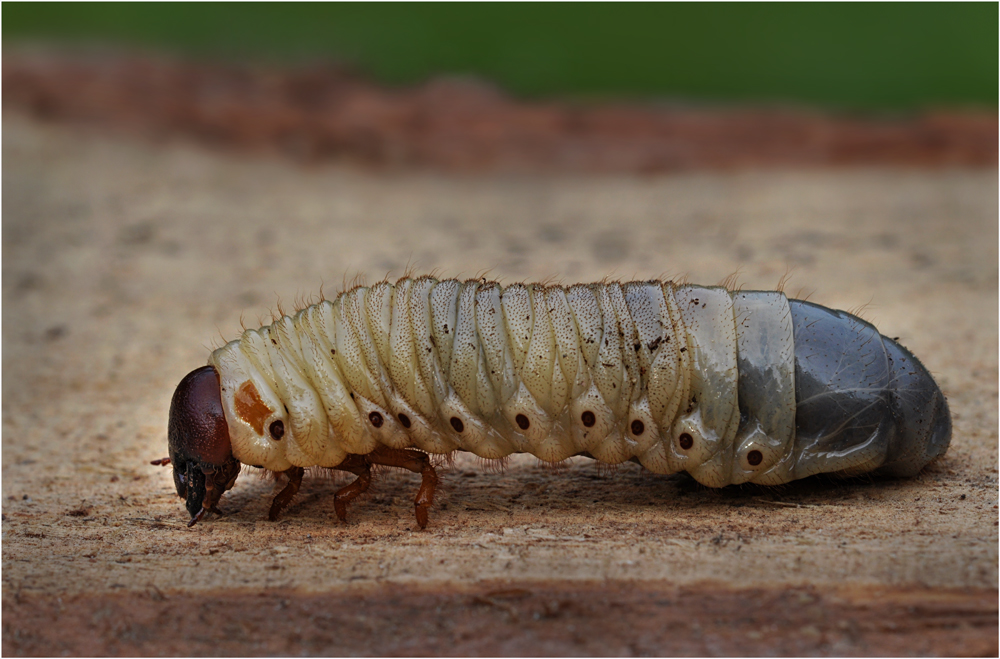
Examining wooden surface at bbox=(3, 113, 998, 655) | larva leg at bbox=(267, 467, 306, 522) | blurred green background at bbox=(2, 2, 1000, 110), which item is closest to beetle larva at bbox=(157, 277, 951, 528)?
larva leg at bbox=(267, 467, 306, 522)

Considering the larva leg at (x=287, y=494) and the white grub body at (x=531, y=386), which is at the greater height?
the white grub body at (x=531, y=386)

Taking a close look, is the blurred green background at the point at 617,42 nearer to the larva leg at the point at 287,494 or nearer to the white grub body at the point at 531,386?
the white grub body at the point at 531,386

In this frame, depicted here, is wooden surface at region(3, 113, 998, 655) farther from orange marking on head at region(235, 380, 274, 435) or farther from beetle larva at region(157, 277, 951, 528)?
orange marking on head at region(235, 380, 274, 435)

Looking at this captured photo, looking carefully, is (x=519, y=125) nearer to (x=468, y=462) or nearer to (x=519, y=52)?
(x=519, y=52)

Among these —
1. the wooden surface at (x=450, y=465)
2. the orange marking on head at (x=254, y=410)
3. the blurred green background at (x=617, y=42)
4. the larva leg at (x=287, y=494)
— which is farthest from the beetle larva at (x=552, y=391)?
the blurred green background at (x=617, y=42)

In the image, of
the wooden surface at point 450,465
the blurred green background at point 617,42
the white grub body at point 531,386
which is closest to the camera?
the wooden surface at point 450,465

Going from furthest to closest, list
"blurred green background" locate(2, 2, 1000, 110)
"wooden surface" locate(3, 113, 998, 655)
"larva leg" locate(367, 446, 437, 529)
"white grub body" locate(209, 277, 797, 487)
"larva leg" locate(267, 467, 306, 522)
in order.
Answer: "blurred green background" locate(2, 2, 1000, 110) → "larva leg" locate(267, 467, 306, 522) → "larva leg" locate(367, 446, 437, 529) → "white grub body" locate(209, 277, 797, 487) → "wooden surface" locate(3, 113, 998, 655)

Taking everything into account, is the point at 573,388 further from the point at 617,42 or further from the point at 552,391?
the point at 617,42

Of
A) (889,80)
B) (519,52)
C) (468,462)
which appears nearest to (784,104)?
(889,80)
